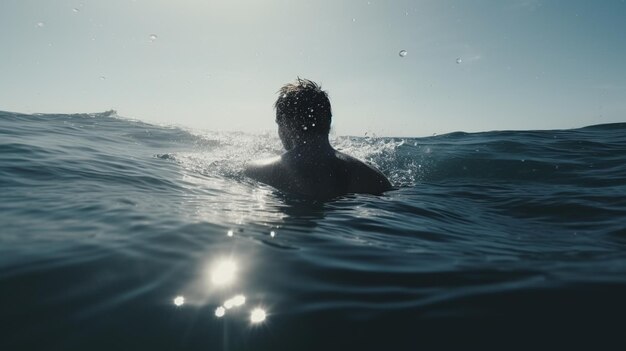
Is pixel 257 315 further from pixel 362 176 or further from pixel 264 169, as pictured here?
pixel 264 169

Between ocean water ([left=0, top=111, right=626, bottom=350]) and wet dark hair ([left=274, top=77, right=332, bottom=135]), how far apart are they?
122 cm

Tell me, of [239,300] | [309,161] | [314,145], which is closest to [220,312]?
[239,300]

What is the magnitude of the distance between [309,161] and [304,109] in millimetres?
1086

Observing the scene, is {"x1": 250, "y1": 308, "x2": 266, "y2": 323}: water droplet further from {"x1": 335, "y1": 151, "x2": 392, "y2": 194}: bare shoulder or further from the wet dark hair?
the wet dark hair

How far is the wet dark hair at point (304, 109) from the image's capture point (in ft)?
21.3

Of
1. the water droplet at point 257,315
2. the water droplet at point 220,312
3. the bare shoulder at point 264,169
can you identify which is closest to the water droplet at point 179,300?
the water droplet at point 220,312

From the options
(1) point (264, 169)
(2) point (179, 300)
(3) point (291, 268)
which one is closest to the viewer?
(2) point (179, 300)

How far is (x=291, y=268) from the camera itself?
2.80 meters

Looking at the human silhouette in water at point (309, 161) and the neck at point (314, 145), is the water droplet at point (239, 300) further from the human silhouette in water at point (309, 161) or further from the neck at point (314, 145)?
the neck at point (314, 145)

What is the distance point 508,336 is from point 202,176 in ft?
20.3

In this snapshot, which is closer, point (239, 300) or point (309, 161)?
point (239, 300)

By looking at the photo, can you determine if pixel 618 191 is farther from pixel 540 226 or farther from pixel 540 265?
pixel 540 265

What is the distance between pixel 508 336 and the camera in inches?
79.2

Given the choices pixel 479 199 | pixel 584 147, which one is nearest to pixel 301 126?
pixel 479 199
